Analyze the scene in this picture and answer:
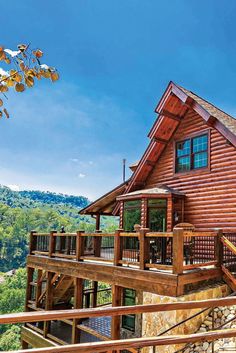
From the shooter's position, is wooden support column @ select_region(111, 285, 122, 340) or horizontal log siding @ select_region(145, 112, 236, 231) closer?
wooden support column @ select_region(111, 285, 122, 340)

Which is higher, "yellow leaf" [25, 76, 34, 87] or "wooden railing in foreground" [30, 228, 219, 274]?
"yellow leaf" [25, 76, 34, 87]

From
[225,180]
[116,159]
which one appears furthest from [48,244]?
[116,159]

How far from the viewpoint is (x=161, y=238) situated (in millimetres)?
→ 9008

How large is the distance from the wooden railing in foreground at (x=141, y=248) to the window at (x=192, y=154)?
321cm

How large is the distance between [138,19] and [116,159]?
91.8 metres

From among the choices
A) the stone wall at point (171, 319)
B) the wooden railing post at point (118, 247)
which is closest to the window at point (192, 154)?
the wooden railing post at point (118, 247)

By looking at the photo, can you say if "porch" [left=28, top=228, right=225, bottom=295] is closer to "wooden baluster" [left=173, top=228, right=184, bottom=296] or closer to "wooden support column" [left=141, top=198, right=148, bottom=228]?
"wooden baluster" [left=173, top=228, right=184, bottom=296]

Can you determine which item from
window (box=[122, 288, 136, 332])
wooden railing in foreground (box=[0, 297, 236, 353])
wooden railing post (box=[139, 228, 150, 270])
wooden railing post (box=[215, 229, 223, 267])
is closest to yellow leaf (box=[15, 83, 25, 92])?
wooden railing in foreground (box=[0, 297, 236, 353])

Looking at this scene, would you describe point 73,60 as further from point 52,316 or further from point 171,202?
point 52,316

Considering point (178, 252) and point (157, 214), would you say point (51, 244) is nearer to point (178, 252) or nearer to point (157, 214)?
point (157, 214)

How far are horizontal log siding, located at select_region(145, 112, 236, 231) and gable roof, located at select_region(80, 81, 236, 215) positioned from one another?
0.47 m

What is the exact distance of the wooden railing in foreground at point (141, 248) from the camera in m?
7.66

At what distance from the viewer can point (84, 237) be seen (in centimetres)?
1105

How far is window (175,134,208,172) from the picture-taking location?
12.2m
